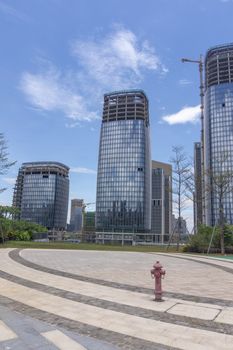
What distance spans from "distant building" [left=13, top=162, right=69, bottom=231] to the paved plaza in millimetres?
181944

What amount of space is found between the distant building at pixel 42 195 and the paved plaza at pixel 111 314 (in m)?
182

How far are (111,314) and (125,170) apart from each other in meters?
156

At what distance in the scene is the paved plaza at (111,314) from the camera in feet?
17.7

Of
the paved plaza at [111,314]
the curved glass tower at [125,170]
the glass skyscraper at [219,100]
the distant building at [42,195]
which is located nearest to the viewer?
the paved plaza at [111,314]

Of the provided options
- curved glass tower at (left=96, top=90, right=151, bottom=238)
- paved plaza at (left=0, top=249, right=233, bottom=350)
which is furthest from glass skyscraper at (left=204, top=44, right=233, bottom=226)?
paved plaza at (left=0, top=249, right=233, bottom=350)

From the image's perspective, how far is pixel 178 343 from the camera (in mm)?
5332

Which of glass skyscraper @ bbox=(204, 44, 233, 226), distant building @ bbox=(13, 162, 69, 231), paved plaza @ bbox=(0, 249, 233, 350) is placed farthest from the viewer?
distant building @ bbox=(13, 162, 69, 231)

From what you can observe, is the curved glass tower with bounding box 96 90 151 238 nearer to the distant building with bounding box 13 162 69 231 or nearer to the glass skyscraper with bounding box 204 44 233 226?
the glass skyscraper with bounding box 204 44 233 226

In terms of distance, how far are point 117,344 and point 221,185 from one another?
2770 centimetres

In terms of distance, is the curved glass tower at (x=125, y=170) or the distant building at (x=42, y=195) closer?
the curved glass tower at (x=125, y=170)

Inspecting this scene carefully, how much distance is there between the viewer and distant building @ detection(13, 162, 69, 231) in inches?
7436

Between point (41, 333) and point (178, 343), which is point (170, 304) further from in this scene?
point (41, 333)

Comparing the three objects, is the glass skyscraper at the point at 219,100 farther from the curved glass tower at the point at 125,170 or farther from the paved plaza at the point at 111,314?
the paved plaza at the point at 111,314

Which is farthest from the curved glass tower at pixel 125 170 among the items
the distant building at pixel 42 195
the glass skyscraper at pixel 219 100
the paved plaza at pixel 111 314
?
the paved plaza at pixel 111 314
